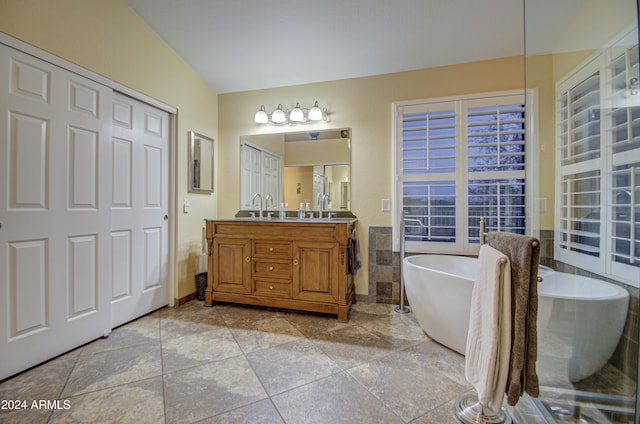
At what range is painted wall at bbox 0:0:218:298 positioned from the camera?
5.59 ft

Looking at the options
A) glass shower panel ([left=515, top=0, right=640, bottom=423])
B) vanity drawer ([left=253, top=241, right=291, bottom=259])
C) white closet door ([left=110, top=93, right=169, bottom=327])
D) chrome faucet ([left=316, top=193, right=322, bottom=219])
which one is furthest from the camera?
chrome faucet ([left=316, top=193, right=322, bottom=219])

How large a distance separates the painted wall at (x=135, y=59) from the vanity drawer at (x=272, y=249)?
34.2 inches

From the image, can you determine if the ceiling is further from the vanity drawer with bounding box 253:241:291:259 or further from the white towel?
the vanity drawer with bounding box 253:241:291:259

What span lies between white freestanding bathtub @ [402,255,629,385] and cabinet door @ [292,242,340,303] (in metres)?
0.88

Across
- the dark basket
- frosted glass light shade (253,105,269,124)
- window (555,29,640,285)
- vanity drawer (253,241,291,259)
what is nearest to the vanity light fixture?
frosted glass light shade (253,105,269,124)

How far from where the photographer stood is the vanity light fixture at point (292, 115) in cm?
296

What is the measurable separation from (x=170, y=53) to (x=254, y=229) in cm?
192

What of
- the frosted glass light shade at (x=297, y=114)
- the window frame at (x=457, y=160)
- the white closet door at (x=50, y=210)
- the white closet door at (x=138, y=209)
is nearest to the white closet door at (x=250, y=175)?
the frosted glass light shade at (x=297, y=114)

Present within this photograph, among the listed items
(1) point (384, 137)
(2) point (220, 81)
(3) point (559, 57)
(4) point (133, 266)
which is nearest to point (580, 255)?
(3) point (559, 57)

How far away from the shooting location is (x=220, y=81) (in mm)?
3125

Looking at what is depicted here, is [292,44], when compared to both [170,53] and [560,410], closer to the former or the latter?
[170,53]

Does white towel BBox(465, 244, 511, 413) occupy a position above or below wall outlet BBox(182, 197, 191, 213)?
below

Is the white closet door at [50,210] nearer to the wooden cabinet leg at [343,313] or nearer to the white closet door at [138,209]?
the white closet door at [138,209]

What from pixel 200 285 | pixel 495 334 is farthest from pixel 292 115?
Answer: pixel 495 334
